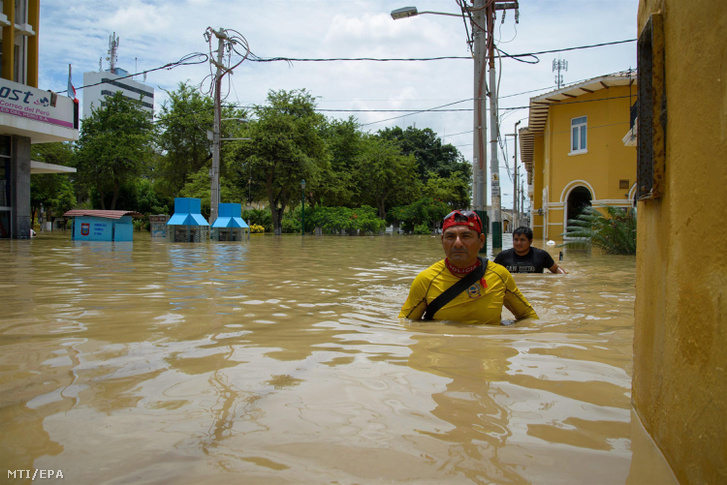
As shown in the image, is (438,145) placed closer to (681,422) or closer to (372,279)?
(372,279)

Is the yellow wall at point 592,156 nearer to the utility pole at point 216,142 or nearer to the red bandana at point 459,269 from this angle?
the utility pole at point 216,142

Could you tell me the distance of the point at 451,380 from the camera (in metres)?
3.00

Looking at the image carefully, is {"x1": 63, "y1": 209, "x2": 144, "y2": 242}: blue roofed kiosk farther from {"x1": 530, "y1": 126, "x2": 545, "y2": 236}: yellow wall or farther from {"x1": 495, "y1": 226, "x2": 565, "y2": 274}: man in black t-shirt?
{"x1": 530, "y1": 126, "x2": 545, "y2": 236}: yellow wall

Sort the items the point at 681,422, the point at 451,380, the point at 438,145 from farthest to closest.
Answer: the point at 438,145, the point at 451,380, the point at 681,422

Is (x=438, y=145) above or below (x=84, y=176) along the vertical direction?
above

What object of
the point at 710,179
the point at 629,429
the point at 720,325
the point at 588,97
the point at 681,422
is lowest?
the point at 629,429

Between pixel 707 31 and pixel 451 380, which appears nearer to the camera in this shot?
pixel 707 31

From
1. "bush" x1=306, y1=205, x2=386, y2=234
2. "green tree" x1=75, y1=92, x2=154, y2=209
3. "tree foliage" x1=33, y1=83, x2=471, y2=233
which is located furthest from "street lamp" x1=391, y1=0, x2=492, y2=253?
"green tree" x1=75, y1=92, x2=154, y2=209

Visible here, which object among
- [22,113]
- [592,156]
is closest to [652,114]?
[22,113]

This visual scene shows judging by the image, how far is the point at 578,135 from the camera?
83.7 feet

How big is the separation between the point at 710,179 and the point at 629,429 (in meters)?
1.18

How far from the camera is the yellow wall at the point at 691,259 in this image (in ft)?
5.25

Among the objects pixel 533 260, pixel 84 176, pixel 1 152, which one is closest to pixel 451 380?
pixel 533 260

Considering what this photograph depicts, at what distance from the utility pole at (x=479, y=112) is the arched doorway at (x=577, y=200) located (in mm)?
13902
